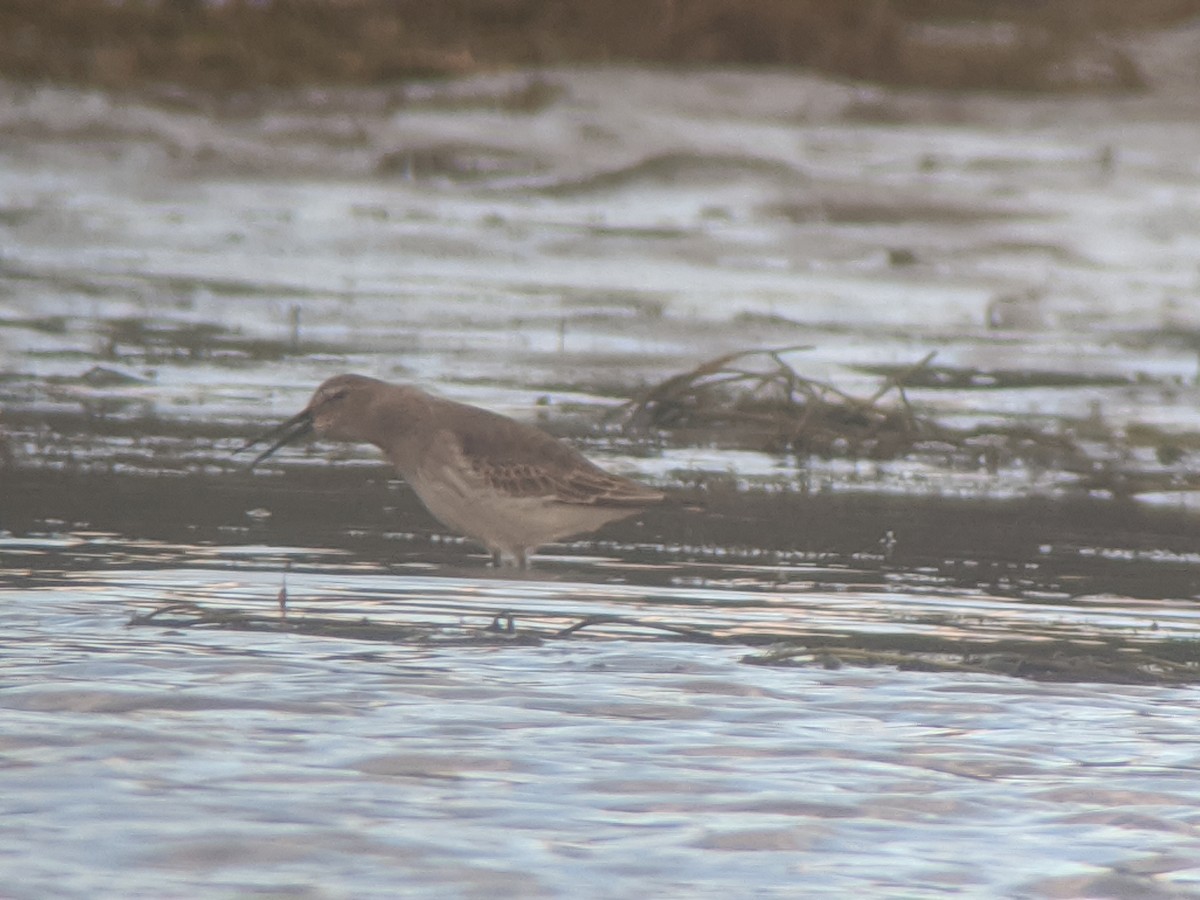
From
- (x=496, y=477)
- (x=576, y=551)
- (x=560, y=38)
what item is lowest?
(x=576, y=551)

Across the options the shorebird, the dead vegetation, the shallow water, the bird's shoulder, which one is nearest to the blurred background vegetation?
the shallow water

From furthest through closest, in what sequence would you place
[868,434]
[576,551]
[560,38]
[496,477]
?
[560,38] < [868,434] < [576,551] < [496,477]

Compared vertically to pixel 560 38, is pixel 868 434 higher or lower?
lower

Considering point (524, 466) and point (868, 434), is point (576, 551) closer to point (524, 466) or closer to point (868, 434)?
point (524, 466)

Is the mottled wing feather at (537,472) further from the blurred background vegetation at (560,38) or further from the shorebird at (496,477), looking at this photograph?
the blurred background vegetation at (560,38)

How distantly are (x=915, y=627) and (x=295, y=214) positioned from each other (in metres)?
10.3

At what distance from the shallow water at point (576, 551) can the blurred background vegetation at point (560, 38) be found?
75.3 inches

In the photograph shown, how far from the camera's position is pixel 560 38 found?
73.2 ft

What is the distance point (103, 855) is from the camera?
3.65 meters

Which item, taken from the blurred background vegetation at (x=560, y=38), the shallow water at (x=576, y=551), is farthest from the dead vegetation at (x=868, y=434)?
the blurred background vegetation at (x=560, y=38)

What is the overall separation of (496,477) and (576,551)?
1.77 feet

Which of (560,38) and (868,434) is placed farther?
(560,38)

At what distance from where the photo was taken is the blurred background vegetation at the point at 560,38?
65.6 ft

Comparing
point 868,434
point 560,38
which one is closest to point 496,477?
point 868,434
